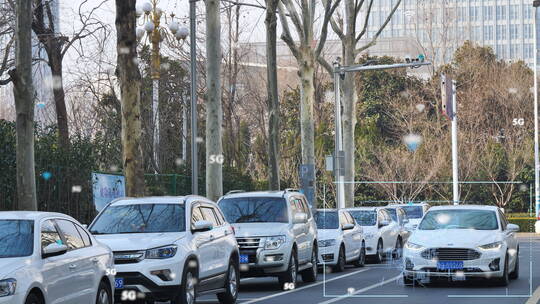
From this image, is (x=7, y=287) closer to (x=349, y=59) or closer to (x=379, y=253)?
(x=379, y=253)

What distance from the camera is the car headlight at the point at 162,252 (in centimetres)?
1521

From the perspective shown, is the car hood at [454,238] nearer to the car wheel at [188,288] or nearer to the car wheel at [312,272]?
the car wheel at [312,272]

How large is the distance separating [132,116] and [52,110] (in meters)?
54.6

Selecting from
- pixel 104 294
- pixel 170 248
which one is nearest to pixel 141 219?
pixel 170 248

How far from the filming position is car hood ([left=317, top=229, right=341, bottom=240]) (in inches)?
1057

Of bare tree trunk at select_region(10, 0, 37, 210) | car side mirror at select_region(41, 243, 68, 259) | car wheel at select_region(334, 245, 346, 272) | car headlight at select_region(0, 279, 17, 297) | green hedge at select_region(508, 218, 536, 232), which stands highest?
bare tree trunk at select_region(10, 0, 37, 210)

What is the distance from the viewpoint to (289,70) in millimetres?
79625

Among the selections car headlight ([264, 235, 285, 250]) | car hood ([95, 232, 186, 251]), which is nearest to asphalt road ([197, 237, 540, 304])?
car headlight ([264, 235, 285, 250])

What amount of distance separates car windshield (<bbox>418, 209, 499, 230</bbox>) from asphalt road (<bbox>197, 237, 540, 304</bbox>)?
110 centimetres

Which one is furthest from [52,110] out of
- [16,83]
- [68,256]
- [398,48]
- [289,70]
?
[68,256]

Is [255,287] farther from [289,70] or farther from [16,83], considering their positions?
[289,70]

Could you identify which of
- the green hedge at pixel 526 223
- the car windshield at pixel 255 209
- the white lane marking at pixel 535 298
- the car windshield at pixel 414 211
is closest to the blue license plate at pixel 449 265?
the white lane marking at pixel 535 298

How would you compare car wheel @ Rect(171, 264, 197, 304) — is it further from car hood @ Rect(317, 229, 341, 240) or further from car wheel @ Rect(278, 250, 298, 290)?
car hood @ Rect(317, 229, 341, 240)

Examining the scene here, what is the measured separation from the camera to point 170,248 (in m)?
15.3
